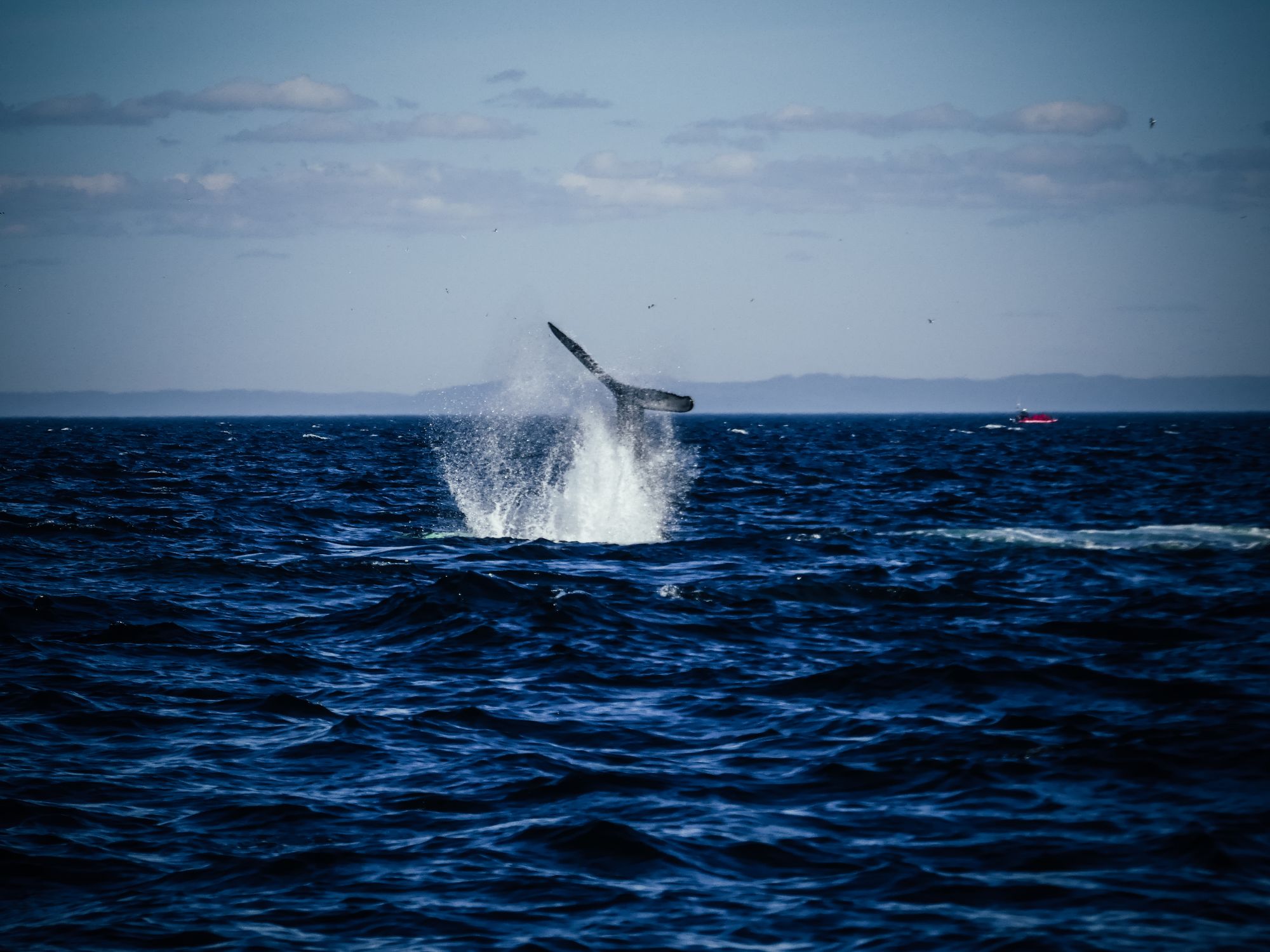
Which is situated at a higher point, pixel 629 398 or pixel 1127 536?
pixel 629 398

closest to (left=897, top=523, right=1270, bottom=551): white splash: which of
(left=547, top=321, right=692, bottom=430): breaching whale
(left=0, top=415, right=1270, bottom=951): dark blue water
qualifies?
(left=0, top=415, right=1270, bottom=951): dark blue water

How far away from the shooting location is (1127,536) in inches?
1126

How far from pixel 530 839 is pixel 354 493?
37192mm

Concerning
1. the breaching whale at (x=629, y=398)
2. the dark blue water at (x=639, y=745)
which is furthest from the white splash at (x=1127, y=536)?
the breaching whale at (x=629, y=398)

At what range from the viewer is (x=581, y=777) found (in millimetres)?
11492

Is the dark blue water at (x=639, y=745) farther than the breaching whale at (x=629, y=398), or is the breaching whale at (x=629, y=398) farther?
the breaching whale at (x=629, y=398)

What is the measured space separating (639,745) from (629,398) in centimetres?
1694

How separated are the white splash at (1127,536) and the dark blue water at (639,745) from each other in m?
0.25

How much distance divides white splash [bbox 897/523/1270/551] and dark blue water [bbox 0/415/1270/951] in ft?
0.82

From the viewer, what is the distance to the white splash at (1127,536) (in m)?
26.7

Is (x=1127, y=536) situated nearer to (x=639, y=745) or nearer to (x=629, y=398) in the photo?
(x=629, y=398)

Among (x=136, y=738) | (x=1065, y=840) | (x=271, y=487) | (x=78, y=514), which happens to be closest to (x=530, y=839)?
(x=1065, y=840)

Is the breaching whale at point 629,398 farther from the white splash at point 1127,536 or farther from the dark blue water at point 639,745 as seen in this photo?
the white splash at point 1127,536

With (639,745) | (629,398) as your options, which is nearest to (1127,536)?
(629,398)
